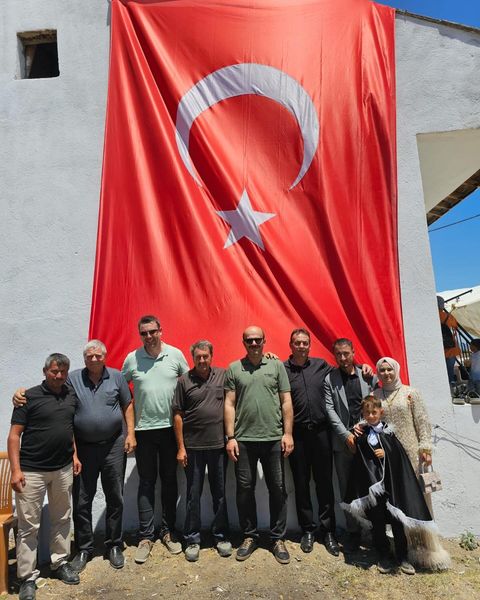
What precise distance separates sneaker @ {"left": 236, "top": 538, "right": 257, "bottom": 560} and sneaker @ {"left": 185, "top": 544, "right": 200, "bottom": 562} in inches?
12.9

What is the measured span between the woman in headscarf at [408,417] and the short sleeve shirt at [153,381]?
66.1 inches

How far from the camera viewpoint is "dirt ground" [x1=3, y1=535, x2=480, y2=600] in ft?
10.5

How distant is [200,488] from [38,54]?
501 cm

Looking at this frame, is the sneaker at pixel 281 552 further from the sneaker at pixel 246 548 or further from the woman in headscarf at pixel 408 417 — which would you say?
the woman in headscarf at pixel 408 417

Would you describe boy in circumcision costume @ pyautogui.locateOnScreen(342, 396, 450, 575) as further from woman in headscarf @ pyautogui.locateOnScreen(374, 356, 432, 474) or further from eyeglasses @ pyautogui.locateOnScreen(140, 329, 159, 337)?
eyeglasses @ pyautogui.locateOnScreen(140, 329, 159, 337)

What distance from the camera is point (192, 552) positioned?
3564mm

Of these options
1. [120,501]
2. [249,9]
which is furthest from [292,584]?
[249,9]

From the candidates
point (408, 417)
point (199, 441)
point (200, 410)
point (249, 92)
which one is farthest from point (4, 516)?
point (249, 92)

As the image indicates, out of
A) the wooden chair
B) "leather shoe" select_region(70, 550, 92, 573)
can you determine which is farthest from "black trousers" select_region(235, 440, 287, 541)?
the wooden chair

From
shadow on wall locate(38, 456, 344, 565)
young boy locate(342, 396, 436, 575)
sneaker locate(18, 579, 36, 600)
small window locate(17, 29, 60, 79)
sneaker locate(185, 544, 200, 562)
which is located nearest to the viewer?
sneaker locate(18, 579, 36, 600)

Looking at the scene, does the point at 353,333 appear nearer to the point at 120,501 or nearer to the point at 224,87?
the point at 120,501

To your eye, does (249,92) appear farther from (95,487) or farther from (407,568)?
(407,568)

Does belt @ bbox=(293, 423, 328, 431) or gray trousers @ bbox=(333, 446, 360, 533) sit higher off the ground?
belt @ bbox=(293, 423, 328, 431)

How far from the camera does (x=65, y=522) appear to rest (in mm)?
3471
